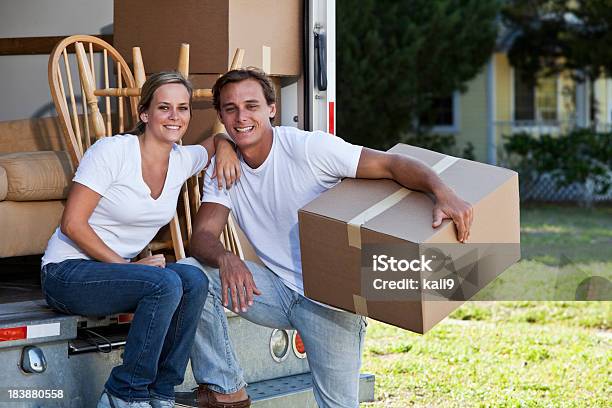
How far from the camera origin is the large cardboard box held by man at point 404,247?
2930 millimetres

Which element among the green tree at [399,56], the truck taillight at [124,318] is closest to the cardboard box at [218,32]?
the truck taillight at [124,318]

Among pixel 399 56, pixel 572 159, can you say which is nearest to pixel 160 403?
pixel 399 56

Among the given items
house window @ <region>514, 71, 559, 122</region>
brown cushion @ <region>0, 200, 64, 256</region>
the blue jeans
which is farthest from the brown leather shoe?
house window @ <region>514, 71, 559, 122</region>

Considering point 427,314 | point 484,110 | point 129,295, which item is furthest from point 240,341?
point 484,110

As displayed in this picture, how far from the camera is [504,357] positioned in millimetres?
5910

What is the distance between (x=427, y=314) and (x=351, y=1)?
10.8 meters

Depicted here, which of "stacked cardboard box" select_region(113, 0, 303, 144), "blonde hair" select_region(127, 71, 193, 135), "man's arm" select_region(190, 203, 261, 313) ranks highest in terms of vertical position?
"stacked cardboard box" select_region(113, 0, 303, 144)

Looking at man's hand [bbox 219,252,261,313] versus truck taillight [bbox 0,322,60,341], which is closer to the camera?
truck taillight [bbox 0,322,60,341]

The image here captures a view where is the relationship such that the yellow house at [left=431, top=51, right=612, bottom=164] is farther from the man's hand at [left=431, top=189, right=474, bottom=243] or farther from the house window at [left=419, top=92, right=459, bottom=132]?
the man's hand at [left=431, top=189, right=474, bottom=243]

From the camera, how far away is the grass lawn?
5.05 meters

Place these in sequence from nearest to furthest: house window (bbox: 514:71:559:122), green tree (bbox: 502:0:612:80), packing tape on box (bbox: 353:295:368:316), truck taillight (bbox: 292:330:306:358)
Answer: packing tape on box (bbox: 353:295:368:316), truck taillight (bbox: 292:330:306:358), green tree (bbox: 502:0:612:80), house window (bbox: 514:71:559:122)

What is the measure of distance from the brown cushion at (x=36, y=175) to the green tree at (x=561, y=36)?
11.9 metres

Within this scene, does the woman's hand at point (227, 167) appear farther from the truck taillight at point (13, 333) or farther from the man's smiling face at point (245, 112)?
the truck taillight at point (13, 333)

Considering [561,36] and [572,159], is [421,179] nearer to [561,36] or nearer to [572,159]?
[572,159]
